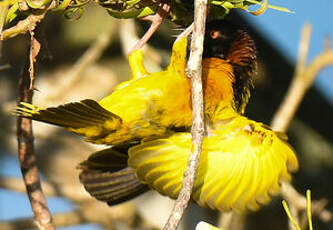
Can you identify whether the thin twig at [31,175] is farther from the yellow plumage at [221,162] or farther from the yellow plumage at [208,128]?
the yellow plumage at [221,162]

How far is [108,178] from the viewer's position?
7.15ft

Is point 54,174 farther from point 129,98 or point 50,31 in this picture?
point 129,98

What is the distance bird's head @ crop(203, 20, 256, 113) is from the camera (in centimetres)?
196

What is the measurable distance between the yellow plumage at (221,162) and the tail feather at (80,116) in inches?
4.4

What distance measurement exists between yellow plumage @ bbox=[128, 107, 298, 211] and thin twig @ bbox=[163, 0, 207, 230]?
0.53 meters

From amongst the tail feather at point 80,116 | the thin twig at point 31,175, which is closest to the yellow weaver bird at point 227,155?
the tail feather at point 80,116

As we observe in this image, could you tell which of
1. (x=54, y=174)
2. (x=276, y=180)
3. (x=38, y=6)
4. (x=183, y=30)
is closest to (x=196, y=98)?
(x=38, y=6)

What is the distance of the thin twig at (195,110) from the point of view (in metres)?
1.26

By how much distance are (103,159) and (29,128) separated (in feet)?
1.13

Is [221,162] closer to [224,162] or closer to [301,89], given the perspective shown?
[224,162]

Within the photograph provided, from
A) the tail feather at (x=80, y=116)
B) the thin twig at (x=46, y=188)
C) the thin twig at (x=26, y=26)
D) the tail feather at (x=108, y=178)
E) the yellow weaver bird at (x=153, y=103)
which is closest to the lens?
the thin twig at (x=26, y=26)

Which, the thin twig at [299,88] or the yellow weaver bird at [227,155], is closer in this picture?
the yellow weaver bird at [227,155]

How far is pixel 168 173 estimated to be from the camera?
1.91m

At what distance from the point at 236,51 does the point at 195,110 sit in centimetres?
69
